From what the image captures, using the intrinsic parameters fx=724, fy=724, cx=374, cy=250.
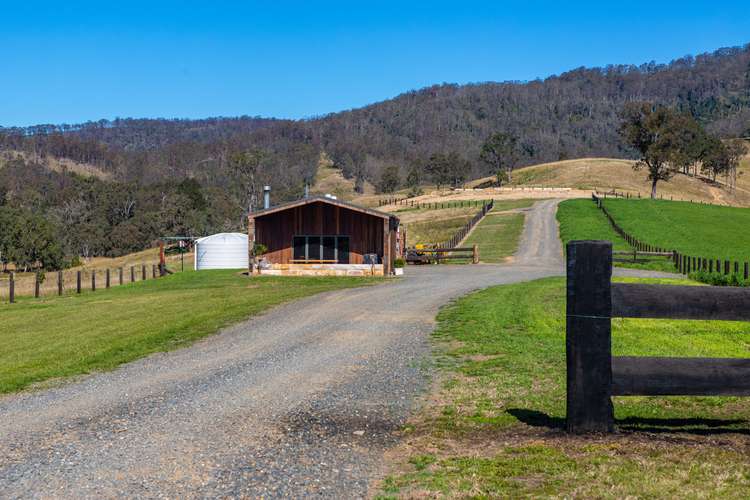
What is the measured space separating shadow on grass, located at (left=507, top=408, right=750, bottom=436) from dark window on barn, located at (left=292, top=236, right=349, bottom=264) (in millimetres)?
34405

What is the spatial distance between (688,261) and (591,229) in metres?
26.9

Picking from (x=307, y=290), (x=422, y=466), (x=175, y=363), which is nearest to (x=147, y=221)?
(x=307, y=290)

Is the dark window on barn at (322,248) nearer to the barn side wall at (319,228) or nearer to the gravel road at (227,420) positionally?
the barn side wall at (319,228)

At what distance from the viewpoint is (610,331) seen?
692 centimetres

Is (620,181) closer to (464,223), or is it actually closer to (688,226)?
(464,223)

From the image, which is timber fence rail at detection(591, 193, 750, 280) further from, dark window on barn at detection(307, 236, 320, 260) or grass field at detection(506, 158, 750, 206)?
grass field at detection(506, 158, 750, 206)

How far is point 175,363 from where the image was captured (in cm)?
1291

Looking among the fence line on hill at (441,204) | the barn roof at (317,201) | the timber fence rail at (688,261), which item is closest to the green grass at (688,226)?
the timber fence rail at (688,261)

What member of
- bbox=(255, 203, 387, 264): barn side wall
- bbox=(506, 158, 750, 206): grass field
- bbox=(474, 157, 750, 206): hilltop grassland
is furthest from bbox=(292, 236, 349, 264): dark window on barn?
bbox=(506, 158, 750, 206): grass field

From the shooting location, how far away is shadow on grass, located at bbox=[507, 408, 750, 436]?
7074 millimetres

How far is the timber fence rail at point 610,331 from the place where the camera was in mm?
6832

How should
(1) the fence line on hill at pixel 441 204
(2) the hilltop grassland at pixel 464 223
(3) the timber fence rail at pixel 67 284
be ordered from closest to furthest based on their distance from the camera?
1. (3) the timber fence rail at pixel 67 284
2. (2) the hilltop grassland at pixel 464 223
3. (1) the fence line on hill at pixel 441 204

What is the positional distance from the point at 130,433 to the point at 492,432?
3853 millimetres

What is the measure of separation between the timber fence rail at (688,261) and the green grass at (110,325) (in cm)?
1595
